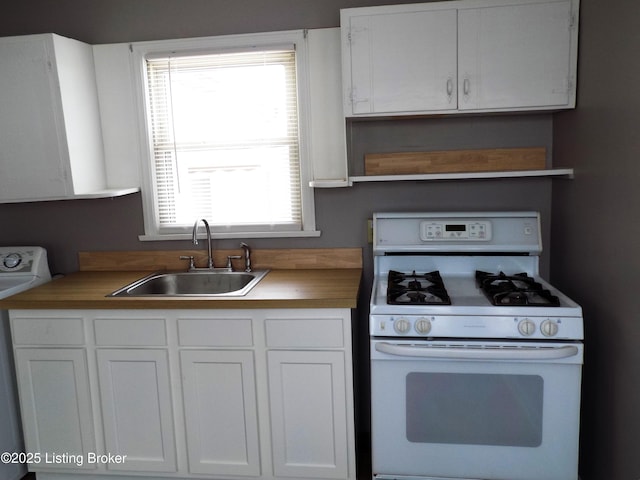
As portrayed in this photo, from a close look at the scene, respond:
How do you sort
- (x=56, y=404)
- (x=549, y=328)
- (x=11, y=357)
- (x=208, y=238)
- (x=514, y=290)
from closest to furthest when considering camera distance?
(x=549, y=328) < (x=514, y=290) < (x=56, y=404) < (x=11, y=357) < (x=208, y=238)

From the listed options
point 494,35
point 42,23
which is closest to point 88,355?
point 42,23

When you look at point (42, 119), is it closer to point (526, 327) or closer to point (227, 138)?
point (227, 138)

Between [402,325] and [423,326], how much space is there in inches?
3.1

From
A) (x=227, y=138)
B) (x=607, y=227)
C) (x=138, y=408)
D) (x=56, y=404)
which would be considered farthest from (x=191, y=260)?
(x=607, y=227)

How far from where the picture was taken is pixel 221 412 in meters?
2.35

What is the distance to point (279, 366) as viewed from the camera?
228cm

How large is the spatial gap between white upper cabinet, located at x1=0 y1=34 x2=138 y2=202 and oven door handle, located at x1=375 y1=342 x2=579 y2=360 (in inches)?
60.7

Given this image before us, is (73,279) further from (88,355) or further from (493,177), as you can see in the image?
(493,177)

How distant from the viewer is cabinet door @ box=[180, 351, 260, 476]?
2312 millimetres

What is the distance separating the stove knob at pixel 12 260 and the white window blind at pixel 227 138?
2.32ft

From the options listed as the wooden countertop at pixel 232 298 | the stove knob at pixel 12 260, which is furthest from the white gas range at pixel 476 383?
the stove knob at pixel 12 260

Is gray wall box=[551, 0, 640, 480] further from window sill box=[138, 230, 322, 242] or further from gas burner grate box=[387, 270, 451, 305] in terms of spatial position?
window sill box=[138, 230, 322, 242]

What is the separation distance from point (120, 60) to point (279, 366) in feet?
5.64

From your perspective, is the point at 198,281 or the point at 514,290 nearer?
the point at 514,290
